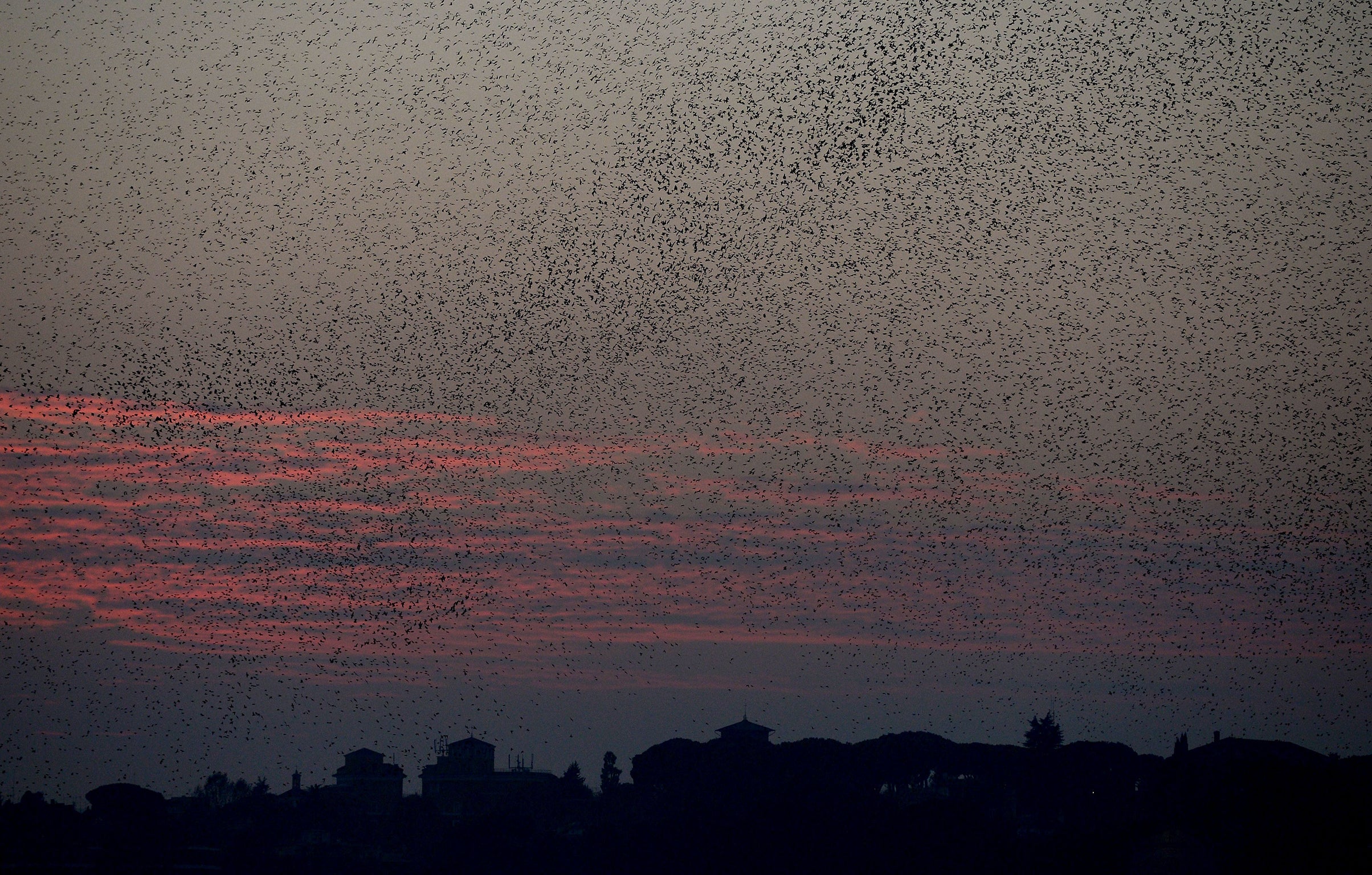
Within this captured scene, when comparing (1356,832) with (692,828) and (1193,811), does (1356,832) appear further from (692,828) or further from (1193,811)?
(692,828)

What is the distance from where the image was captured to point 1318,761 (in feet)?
243

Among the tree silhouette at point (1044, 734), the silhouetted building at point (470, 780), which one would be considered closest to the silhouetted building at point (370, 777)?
the silhouetted building at point (470, 780)

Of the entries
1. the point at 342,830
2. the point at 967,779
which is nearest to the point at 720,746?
the point at 967,779

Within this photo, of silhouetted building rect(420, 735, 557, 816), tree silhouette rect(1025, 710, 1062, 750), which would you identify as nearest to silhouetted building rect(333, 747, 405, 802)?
→ silhouetted building rect(420, 735, 557, 816)

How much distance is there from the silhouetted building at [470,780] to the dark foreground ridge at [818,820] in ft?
16.0

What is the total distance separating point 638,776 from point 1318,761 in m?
35.7

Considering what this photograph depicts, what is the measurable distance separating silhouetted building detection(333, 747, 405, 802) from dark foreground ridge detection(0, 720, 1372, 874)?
596 cm

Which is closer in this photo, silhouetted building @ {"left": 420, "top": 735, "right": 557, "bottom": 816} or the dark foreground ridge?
the dark foreground ridge

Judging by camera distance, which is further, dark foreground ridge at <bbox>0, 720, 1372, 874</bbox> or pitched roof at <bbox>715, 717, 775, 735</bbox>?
pitched roof at <bbox>715, 717, 775, 735</bbox>

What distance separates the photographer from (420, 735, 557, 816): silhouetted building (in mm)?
103875

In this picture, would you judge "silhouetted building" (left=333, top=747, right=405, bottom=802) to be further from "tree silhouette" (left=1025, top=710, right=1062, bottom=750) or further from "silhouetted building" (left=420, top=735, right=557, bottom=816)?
"tree silhouette" (left=1025, top=710, right=1062, bottom=750)

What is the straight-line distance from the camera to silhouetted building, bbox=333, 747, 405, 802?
105125 mm

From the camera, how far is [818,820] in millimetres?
55312

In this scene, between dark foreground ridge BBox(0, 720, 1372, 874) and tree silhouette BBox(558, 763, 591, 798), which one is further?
tree silhouette BBox(558, 763, 591, 798)
